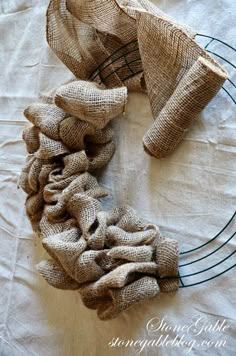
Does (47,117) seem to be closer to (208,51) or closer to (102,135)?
(102,135)

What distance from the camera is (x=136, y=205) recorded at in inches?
25.0

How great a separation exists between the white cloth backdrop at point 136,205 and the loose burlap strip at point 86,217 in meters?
0.04

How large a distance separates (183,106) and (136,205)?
0.54 ft

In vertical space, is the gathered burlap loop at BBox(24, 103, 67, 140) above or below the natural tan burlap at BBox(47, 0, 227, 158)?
below

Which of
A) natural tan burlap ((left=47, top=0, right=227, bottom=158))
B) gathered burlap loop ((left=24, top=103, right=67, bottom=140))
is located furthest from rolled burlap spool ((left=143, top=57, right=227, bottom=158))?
gathered burlap loop ((left=24, top=103, right=67, bottom=140))

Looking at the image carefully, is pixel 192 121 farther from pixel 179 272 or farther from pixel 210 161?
pixel 179 272

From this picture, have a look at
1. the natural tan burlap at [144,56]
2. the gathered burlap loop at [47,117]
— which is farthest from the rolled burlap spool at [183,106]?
the gathered burlap loop at [47,117]

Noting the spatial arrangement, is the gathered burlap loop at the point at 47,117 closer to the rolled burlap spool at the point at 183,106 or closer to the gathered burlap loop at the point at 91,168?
the gathered burlap loop at the point at 91,168

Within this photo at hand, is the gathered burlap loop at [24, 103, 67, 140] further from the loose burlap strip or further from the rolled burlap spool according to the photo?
the rolled burlap spool

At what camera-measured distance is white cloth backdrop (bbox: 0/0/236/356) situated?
1.87 ft

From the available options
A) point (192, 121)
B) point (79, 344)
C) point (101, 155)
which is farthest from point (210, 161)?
point (79, 344)

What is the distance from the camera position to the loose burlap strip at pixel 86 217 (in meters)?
0.55

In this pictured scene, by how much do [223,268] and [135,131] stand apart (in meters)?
0.24

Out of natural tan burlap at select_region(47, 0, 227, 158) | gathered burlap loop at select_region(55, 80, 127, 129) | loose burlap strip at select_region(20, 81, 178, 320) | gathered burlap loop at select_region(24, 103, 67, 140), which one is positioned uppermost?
natural tan burlap at select_region(47, 0, 227, 158)
